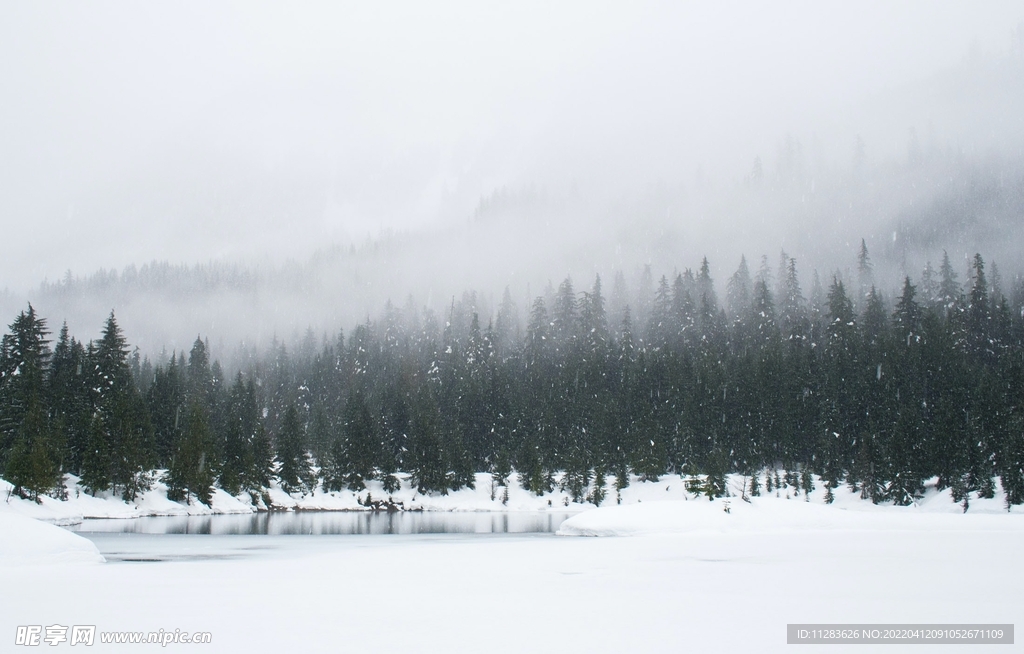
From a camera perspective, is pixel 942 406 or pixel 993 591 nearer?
pixel 993 591

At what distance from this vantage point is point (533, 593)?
652 inches

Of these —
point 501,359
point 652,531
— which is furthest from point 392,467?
point 652,531

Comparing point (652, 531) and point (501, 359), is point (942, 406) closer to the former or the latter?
point (652, 531)

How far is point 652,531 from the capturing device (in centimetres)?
3856

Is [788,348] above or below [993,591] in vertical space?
above

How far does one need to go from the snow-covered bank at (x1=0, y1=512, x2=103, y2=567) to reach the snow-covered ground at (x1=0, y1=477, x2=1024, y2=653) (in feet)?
0.57

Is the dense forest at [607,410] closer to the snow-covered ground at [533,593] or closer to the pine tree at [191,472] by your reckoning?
the pine tree at [191,472]

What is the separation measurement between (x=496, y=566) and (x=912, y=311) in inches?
4148

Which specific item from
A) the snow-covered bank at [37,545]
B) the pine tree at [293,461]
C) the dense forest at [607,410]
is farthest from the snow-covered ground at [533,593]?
the pine tree at [293,461]

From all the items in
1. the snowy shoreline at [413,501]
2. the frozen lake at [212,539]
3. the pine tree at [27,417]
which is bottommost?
the snowy shoreline at [413,501]

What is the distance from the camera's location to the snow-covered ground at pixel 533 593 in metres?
11.6

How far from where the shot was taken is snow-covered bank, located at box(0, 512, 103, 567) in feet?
72.2

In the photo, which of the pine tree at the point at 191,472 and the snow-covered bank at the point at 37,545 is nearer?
the snow-covered bank at the point at 37,545

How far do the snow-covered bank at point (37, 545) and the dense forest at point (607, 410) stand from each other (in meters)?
35.7
